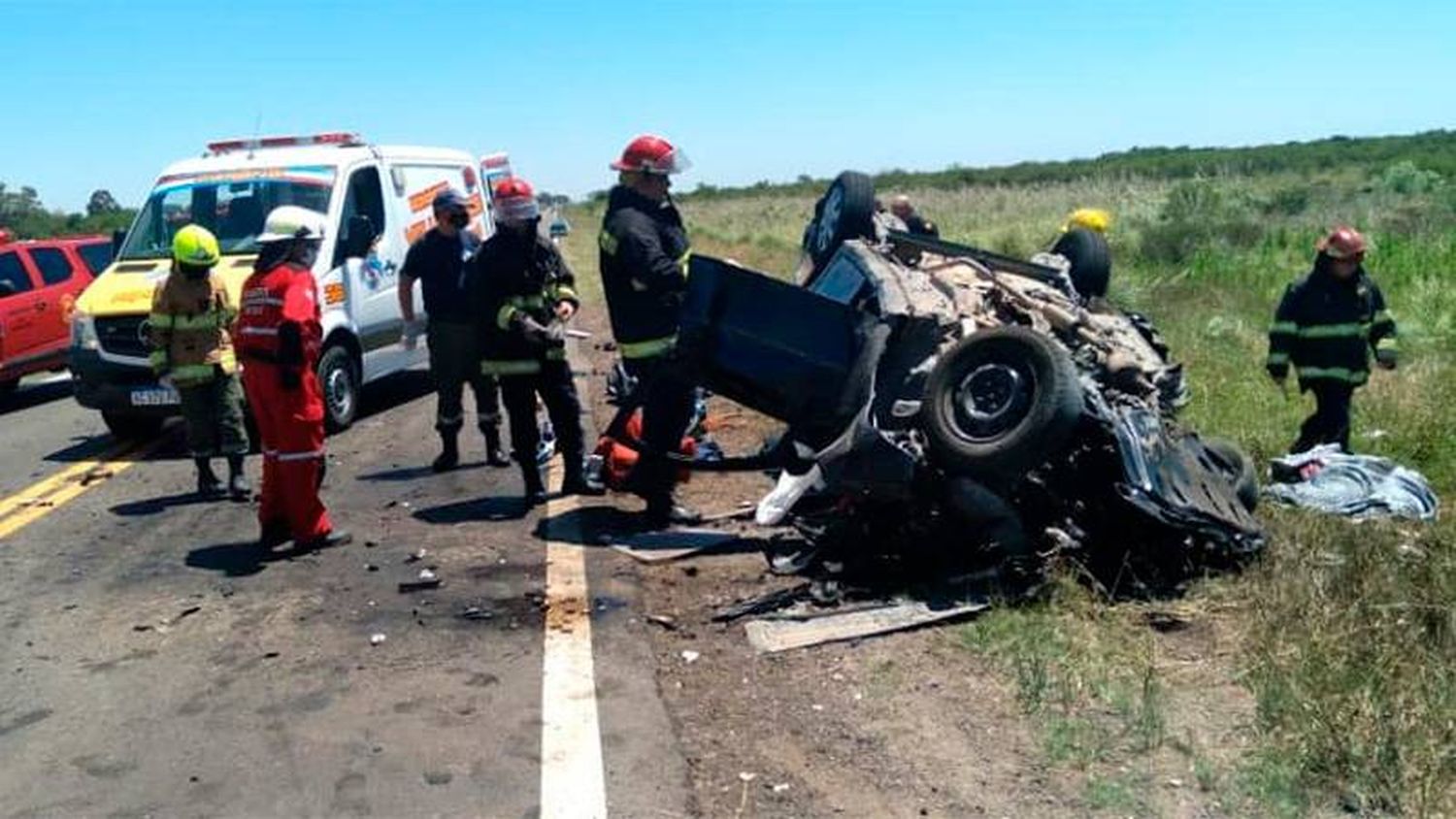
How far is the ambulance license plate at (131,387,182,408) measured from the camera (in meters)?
10.0

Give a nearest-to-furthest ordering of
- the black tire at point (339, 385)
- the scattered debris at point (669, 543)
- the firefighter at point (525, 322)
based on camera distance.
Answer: the scattered debris at point (669, 543) < the firefighter at point (525, 322) < the black tire at point (339, 385)

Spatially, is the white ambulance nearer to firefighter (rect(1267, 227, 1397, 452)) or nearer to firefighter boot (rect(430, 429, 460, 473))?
firefighter boot (rect(430, 429, 460, 473))

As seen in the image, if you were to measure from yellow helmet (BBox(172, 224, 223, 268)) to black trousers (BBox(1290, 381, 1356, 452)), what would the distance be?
6573 millimetres

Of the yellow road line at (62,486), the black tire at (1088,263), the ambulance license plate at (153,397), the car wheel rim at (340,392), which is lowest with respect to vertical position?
A: the yellow road line at (62,486)

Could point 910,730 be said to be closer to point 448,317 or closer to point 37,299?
point 448,317

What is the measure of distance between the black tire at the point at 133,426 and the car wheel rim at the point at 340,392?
4.51ft

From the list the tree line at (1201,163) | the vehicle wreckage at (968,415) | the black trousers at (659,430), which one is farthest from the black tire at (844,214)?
the tree line at (1201,163)

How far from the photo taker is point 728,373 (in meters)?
6.86

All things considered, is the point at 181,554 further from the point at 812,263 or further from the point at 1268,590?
the point at 1268,590

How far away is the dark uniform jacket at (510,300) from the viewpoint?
782cm

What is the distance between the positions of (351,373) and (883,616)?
685 cm

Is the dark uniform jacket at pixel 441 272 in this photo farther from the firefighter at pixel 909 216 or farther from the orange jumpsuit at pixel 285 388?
the firefighter at pixel 909 216

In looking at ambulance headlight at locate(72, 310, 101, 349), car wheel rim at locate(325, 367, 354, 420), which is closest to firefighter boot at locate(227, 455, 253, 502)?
car wheel rim at locate(325, 367, 354, 420)

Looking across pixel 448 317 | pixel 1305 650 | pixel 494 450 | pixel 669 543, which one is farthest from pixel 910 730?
pixel 448 317
